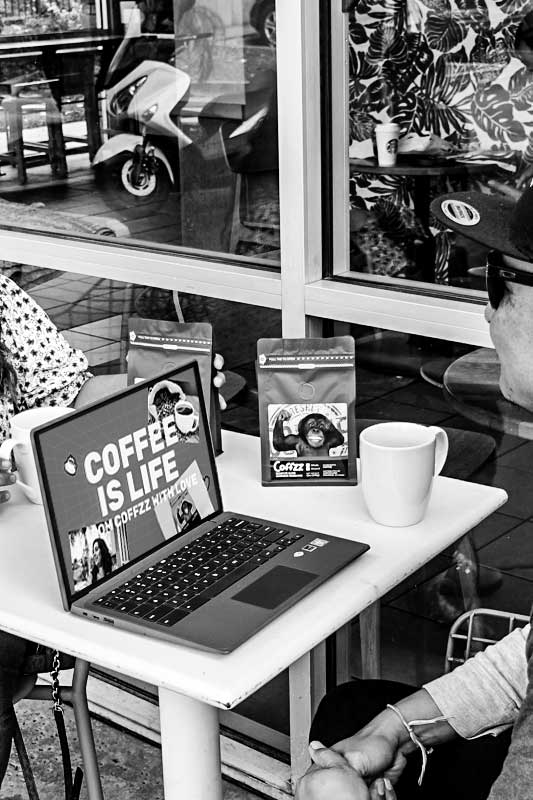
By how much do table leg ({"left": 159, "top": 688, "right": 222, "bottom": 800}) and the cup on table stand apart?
116cm

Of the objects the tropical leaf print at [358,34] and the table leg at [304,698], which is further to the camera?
the table leg at [304,698]

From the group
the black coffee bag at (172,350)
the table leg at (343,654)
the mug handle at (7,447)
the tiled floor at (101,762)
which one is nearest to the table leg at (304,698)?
the table leg at (343,654)

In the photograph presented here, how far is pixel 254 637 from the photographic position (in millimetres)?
1394

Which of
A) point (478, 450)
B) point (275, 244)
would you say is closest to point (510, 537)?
point (478, 450)

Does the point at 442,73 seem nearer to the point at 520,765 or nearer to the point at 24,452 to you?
the point at 24,452

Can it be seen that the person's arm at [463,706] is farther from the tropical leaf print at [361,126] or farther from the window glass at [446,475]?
the tropical leaf print at [361,126]

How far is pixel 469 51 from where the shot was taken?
2.06 m

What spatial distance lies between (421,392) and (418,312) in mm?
201

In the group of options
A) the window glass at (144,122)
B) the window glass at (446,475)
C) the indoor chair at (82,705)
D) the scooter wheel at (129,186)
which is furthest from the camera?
the scooter wheel at (129,186)

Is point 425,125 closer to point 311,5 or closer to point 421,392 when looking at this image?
point 311,5

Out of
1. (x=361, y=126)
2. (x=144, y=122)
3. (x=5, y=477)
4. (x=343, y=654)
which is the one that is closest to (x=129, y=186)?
(x=144, y=122)

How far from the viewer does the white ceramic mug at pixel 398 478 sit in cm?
163

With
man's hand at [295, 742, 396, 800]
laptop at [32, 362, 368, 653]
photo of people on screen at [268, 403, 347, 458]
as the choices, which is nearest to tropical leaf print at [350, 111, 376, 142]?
photo of people on screen at [268, 403, 347, 458]

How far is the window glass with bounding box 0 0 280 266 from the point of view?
2336 mm
